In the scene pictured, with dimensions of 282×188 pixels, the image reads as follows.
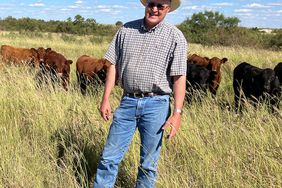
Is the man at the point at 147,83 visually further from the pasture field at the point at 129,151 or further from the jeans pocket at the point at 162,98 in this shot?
the pasture field at the point at 129,151

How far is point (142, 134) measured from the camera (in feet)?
14.3

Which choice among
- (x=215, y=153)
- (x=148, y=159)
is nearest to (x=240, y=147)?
(x=215, y=153)

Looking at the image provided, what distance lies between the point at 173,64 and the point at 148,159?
0.96 metres

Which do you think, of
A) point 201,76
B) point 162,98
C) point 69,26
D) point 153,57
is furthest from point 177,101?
point 69,26

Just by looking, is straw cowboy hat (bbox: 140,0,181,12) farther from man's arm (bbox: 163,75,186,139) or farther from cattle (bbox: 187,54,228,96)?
cattle (bbox: 187,54,228,96)

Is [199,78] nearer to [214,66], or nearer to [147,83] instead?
[214,66]

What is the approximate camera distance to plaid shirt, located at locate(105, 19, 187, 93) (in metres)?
4.16

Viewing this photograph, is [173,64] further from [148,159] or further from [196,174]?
[196,174]

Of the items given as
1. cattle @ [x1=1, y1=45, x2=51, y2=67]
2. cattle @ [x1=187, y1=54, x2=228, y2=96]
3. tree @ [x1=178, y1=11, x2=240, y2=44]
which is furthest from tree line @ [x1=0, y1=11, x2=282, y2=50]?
cattle @ [x1=1, y1=45, x2=51, y2=67]

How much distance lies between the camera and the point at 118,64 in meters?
4.41

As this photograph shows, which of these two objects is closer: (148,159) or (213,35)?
(148,159)

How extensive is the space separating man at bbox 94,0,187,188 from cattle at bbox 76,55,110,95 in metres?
6.66

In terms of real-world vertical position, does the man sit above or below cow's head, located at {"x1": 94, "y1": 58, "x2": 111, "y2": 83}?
above

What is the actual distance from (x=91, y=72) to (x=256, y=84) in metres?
4.32
